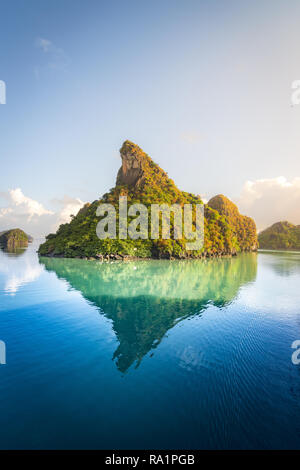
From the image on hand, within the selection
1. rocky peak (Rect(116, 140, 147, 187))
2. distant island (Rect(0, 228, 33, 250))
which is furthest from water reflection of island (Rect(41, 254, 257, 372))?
distant island (Rect(0, 228, 33, 250))

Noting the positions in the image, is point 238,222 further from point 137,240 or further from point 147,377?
point 147,377

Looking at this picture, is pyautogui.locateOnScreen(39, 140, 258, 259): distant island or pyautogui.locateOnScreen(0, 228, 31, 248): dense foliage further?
pyautogui.locateOnScreen(0, 228, 31, 248): dense foliage

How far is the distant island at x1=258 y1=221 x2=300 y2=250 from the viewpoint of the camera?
129250 millimetres

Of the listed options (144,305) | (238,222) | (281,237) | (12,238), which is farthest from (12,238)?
(281,237)

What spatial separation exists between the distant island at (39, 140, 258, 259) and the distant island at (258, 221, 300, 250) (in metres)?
82.3

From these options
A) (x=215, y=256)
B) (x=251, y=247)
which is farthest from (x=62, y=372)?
(x=251, y=247)

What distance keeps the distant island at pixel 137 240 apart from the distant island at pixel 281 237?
270ft

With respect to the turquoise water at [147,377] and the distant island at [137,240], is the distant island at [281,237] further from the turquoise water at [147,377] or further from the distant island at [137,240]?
the turquoise water at [147,377]

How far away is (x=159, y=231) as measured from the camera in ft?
173

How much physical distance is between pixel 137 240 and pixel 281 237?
118 metres

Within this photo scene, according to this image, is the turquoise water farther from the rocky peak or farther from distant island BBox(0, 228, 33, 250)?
distant island BBox(0, 228, 33, 250)

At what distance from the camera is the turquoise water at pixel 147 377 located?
4477mm

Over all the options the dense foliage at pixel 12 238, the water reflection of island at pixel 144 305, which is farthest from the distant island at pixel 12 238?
the water reflection of island at pixel 144 305
